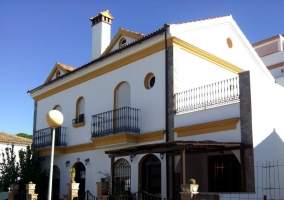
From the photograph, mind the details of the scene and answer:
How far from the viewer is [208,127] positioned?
13.6 meters

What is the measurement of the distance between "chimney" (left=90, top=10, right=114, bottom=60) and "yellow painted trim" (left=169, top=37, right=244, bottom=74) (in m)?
7.23

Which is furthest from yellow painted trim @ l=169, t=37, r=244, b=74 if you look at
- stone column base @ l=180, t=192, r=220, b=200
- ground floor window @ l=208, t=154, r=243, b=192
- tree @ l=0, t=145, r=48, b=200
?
tree @ l=0, t=145, r=48, b=200

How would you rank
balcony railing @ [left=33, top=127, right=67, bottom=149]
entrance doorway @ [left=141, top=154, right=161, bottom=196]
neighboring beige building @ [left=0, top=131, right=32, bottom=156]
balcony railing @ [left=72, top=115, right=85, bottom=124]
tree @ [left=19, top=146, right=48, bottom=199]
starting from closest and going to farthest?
entrance doorway @ [left=141, top=154, right=161, bottom=196] < balcony railing @ [left=72, top=115, right=85, bottom=124] < tree @ [left=19, top=146, right=48, bottom=199] < balcony railing @ [left=33, top=127, right=67, bottom=149] < neighboring beige building @ [left=0, top=131, right=32, bottom=156]

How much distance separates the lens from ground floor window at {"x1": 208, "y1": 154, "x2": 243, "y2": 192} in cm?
1320

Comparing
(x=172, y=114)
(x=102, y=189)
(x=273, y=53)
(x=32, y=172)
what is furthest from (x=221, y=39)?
(x=273, y=53)

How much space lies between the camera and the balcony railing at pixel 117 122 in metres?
16.2

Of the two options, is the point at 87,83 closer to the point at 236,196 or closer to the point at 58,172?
the point at 58,172

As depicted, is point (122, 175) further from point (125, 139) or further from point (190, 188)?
point (190, 188)

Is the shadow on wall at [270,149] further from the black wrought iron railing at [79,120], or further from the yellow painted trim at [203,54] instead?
the black wrought iron railing at [79,120]

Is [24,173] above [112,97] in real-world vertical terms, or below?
below

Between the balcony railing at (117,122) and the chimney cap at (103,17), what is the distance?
7.32 m

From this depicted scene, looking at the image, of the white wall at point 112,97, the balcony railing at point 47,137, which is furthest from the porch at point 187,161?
the balcony railing at point 47,137

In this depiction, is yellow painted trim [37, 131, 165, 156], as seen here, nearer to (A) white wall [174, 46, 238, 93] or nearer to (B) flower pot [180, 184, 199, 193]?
(A) white wall [174, 46, 238, 93]

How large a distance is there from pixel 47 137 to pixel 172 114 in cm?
951
